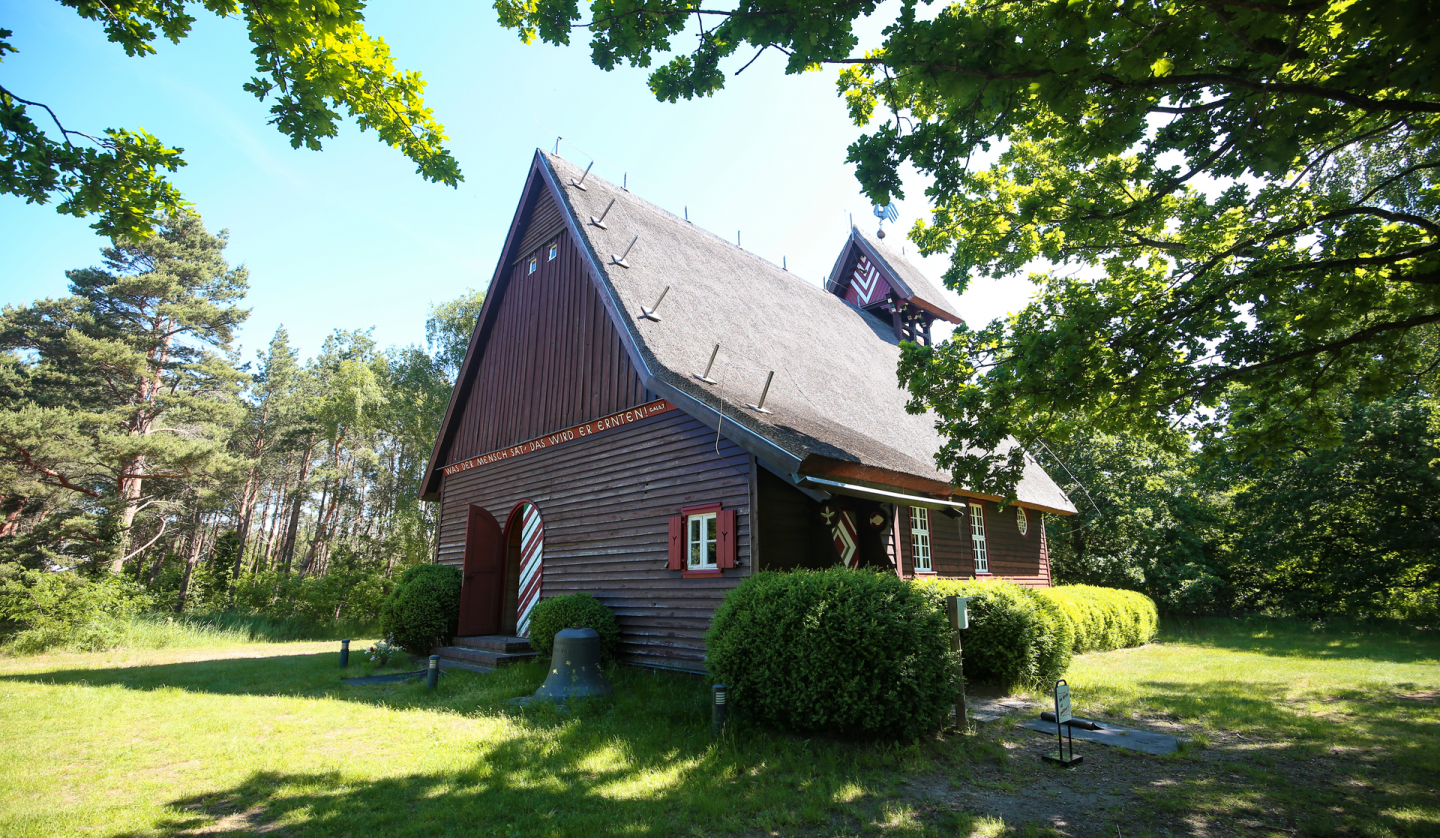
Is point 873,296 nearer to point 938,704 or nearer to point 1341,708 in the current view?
point 1341,708

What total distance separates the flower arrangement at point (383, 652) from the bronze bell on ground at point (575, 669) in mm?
5187

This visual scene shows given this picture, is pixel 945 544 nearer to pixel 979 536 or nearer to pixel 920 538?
pixel 920 538

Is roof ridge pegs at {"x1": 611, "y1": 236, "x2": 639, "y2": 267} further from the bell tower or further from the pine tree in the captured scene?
the pine tree

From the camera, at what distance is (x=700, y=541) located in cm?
908

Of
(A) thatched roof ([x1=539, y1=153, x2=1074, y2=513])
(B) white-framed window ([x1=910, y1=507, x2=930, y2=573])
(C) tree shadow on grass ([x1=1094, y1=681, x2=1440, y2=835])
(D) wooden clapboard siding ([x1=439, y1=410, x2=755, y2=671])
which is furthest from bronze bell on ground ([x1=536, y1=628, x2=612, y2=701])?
(B) white-framed window ([x1=910, y1=507, x2=930, y2=573])

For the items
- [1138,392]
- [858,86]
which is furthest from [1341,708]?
[858,86]

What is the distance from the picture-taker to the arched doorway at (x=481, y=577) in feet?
40.4

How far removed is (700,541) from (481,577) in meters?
5.78

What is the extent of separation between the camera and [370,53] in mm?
4941

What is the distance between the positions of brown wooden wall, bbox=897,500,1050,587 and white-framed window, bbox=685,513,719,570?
3.80 metres

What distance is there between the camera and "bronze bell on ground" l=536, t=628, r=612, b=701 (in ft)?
26.7

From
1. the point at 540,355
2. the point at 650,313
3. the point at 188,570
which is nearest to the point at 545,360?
the point at 540,355

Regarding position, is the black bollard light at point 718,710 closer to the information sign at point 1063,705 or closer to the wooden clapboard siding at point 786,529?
the wooden clapboard siding at point 786,529

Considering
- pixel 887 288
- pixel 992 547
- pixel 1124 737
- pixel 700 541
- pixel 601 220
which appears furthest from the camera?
pixel 887 288
